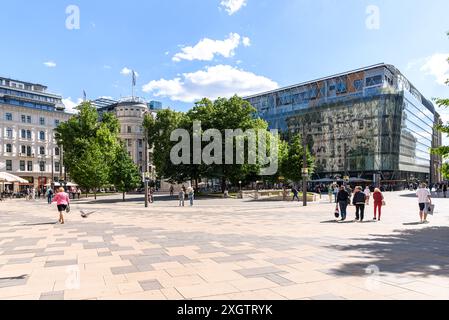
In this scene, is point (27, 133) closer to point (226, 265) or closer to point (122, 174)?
point (122, 174)

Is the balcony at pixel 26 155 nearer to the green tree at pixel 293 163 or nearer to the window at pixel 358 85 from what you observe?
the green tree at pixel 293 163

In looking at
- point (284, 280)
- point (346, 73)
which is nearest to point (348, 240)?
point (284, 280)

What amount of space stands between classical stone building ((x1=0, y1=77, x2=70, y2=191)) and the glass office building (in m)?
53.6

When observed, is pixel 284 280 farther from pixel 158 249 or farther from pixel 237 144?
pixel 237 144

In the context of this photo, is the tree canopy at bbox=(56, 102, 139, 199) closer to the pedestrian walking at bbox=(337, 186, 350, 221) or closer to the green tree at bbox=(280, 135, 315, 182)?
the green tree at bbox=(280, 135, 315, 182)

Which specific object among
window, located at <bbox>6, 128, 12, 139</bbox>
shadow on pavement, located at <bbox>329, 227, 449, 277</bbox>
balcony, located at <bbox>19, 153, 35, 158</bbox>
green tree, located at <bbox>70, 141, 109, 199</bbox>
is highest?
window, located at <bbox>6, 128, 12, 139</bbox>

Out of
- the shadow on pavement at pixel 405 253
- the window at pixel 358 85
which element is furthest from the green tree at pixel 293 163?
the window at pixel 358 85

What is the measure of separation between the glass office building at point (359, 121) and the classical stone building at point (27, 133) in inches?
2111

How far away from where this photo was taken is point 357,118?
262 feet

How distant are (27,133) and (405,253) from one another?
76.8 meters

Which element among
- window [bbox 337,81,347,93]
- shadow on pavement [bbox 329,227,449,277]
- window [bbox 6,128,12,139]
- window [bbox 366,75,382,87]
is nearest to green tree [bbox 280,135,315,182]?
shadow on pavement [bbox 329,227,449,277]

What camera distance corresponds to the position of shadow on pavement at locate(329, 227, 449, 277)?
6988mm

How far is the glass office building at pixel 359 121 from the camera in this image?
7756 centimetres
